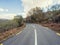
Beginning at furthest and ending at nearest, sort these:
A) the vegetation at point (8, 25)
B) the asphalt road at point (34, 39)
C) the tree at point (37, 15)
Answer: the tree at point (37, 15), the vegetation at point (8, 25), the asphalt road at point (34, 39)

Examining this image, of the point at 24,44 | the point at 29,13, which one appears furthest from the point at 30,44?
the point at 29,13

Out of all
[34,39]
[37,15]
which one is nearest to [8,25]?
[34,39]

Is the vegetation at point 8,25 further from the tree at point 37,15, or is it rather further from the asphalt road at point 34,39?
the tree at point 37,15

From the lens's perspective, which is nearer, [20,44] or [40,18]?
[20,44]

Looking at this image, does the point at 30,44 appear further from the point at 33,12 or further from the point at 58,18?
the point at 33,12

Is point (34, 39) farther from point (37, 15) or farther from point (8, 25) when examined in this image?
point (37, 15)

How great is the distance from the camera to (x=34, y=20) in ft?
437

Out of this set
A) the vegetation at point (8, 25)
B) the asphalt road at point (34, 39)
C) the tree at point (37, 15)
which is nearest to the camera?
the asphalt road at point (34, 39)

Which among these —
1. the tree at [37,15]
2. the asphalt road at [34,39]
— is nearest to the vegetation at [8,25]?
the asphalt road at [34,39]

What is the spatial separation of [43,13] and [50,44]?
125 metres

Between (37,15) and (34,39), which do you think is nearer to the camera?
(34,39)

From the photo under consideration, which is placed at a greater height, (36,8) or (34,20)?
(36,8)

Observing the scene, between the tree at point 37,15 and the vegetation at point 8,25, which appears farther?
the tree at point 37,15

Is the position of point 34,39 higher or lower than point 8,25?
lower
